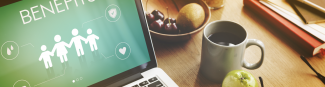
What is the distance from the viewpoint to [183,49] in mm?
675

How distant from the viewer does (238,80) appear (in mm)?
468

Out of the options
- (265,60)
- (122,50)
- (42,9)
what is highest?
(42,9)

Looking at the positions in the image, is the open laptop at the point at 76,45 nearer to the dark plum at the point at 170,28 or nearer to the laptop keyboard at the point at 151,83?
the laptop keyboard at the point at 151,83

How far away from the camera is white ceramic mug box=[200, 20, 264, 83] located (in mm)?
471

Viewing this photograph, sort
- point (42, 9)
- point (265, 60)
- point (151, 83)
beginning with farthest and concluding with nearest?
point (265, 60) < point (151, 83) < point (42, 9)

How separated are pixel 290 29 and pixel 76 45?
63 centimetres

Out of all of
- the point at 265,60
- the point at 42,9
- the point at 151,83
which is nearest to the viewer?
the point at 42,9

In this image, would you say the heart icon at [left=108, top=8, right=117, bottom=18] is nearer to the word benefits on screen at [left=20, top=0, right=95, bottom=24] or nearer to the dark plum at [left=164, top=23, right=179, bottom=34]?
the word benefits on screen at [left=20, top=0, right=95, bottom=24]

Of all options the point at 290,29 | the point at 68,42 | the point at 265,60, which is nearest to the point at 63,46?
the point at 68,42

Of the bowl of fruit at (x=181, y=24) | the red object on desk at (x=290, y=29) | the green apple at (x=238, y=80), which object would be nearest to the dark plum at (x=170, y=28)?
the bowl of fruit at (x=181, y=24)

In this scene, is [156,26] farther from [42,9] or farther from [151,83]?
[42,9]

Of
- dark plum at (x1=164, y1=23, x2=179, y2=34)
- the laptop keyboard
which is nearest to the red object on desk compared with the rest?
dark plum at (x1=164, y1=23, x2=179, y2=34)

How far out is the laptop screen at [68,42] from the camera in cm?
41

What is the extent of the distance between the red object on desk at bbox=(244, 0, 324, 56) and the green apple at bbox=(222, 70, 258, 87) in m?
0.27
